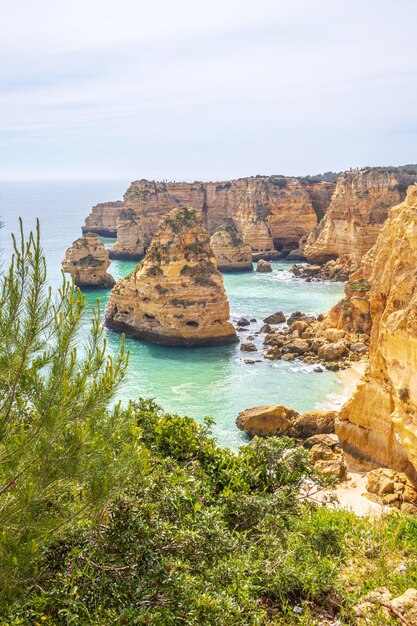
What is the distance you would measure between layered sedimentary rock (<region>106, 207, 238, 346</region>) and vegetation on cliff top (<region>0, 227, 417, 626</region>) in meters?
26.0

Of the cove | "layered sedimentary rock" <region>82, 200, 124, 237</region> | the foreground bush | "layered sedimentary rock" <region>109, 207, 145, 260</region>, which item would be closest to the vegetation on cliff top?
the foreground bush

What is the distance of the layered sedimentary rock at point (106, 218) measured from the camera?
88.1m

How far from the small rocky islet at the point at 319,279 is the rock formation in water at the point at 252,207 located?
0.15m

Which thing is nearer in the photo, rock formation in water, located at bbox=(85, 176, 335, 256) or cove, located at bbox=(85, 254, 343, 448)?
cove, located at bbox=(85, 254, 343, 448)

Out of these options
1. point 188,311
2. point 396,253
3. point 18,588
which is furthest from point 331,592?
point 188,311

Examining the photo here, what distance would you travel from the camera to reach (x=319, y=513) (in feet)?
30.7

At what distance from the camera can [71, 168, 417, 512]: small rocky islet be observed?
13961 mm

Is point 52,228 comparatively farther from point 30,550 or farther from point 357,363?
point 30,550

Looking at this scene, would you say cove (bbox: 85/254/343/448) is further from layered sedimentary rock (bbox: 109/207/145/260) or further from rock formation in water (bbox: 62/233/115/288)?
layered sedimentary rock (bbox: 109/207/145/260)

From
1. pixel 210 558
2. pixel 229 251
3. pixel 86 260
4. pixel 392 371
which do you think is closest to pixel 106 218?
pixel 229 251

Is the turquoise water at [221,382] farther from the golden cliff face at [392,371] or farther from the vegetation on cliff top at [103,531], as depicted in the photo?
the vegetation on cliff top at [103,531]

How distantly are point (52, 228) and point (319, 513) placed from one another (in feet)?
360

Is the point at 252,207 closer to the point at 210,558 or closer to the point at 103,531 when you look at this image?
the point at 210,558

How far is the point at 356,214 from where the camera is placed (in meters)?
53.6
